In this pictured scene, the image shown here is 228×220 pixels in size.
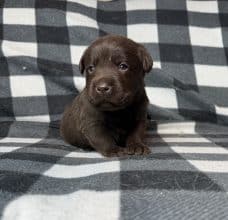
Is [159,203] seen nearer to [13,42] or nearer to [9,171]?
[9,171]

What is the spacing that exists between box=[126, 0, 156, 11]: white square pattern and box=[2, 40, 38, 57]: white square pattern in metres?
0.64

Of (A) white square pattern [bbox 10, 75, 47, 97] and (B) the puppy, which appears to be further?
(A) white square pattern [bbox 10, 75, 47, 97]

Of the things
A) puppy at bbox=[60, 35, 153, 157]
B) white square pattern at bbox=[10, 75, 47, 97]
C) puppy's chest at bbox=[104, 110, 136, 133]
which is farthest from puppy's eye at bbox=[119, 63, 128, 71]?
white square pattern at bbox=[10, 75, 47, 97]

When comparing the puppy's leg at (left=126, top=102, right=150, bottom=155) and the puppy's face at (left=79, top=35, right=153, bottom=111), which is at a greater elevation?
the puppy's face at (left=79, top=35, right=153, bottom=111)

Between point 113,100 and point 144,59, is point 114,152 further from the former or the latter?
point 144,59

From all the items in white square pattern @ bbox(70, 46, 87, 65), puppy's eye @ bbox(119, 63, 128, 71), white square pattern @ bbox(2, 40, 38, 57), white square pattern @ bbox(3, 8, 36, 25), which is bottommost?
white square pattern @ bbox(70, 46, 87, 65)

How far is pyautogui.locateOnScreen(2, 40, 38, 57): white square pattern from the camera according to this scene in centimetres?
294

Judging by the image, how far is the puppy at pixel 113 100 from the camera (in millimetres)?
2034

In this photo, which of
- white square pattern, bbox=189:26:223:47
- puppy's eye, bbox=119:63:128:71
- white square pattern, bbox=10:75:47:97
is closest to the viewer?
puppy's eye, bbox=119:63:128:71

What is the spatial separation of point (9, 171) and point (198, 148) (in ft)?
2.76

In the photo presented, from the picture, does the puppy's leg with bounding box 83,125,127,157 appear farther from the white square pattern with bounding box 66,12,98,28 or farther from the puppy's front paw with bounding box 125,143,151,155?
the white square pattern with bounding box 66,12,98,28

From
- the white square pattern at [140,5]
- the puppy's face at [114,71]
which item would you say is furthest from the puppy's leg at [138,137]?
the white square pattern at [140,5]

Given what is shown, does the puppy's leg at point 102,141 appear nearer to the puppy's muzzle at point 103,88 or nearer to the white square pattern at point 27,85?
the puppy's muzzle at point 103,88

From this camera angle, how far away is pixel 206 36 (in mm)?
3068
